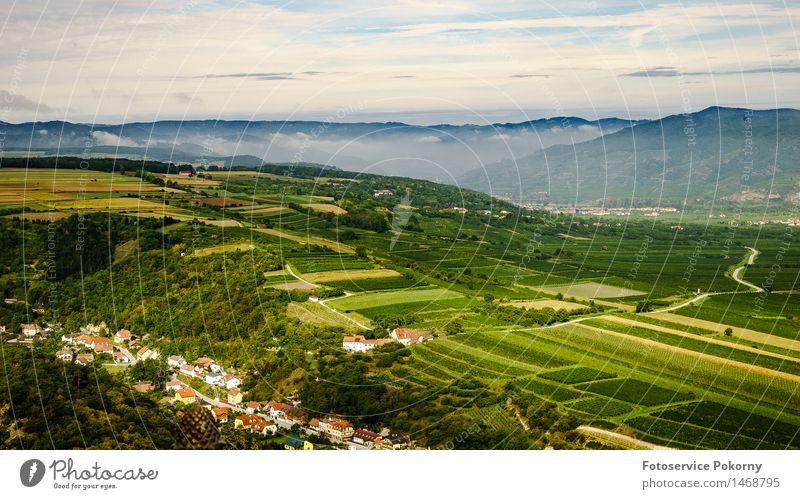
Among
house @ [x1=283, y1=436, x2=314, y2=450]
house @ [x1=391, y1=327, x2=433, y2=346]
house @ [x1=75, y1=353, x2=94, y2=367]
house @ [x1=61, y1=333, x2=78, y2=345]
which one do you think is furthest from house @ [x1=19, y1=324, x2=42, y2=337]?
house @ [x1=283, y1=436, x2=314, y2=450]

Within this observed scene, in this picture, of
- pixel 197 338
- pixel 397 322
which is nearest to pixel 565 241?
pixel 397 322

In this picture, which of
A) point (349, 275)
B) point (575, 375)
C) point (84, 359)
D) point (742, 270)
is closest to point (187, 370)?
point (84, 359)

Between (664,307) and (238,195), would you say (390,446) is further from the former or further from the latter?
(238,195)

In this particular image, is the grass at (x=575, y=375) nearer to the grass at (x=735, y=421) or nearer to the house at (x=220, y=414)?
the grass at (x=735, y=421)

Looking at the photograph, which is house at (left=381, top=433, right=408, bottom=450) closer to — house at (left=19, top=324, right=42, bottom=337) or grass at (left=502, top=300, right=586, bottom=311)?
grass at (left=502, top=300, right=586, bottom=311)

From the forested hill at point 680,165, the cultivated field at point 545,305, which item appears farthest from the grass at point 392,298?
the forested hill at point 680,165

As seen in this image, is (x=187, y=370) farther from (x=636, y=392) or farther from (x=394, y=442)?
(x=636, y=392)

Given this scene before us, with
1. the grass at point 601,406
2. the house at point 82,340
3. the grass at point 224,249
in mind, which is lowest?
the grass at point 601,406
